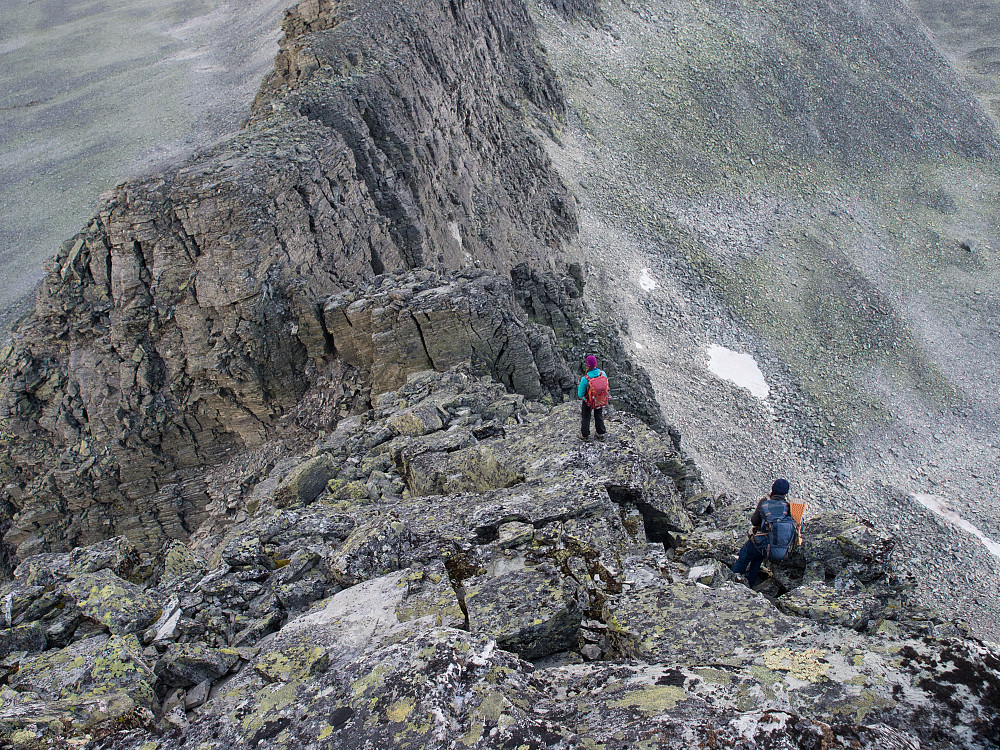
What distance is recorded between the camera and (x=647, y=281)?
42.0m

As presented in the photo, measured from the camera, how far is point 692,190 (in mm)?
49438

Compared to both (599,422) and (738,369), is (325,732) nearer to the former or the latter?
(599,422)

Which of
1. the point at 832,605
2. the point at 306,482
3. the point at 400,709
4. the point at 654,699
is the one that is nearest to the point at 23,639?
the point at 306,482

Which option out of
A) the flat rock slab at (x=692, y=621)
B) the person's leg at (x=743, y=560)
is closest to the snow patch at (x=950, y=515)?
the person's leg at (x=743, y=560)

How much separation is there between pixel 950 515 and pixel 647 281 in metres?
20.9

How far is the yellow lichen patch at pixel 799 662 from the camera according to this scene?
287 inches

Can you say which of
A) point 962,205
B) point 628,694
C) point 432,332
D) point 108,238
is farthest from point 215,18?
point 628,694

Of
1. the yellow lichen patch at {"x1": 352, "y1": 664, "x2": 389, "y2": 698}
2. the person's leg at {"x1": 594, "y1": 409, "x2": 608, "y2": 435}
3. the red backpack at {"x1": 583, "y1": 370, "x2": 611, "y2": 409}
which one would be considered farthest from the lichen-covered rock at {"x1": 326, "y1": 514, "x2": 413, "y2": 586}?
the person's leg at {"x1": 594, "y1": 409, "x2": 608, "y2": 435}

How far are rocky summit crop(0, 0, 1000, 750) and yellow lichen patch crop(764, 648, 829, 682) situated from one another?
0.14 ft

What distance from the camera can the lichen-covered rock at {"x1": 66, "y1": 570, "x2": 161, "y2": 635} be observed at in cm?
1005

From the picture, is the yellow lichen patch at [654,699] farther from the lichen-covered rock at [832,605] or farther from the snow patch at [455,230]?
the snow patch at [455,230]

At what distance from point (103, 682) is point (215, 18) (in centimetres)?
8116

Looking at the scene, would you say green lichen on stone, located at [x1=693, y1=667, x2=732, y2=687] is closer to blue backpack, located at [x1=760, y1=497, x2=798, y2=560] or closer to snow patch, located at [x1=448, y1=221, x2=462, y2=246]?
blue backpack, located at [x1=760, y1=497, x2=798, y2=560]

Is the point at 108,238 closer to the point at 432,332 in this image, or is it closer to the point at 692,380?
the point at 432,332
